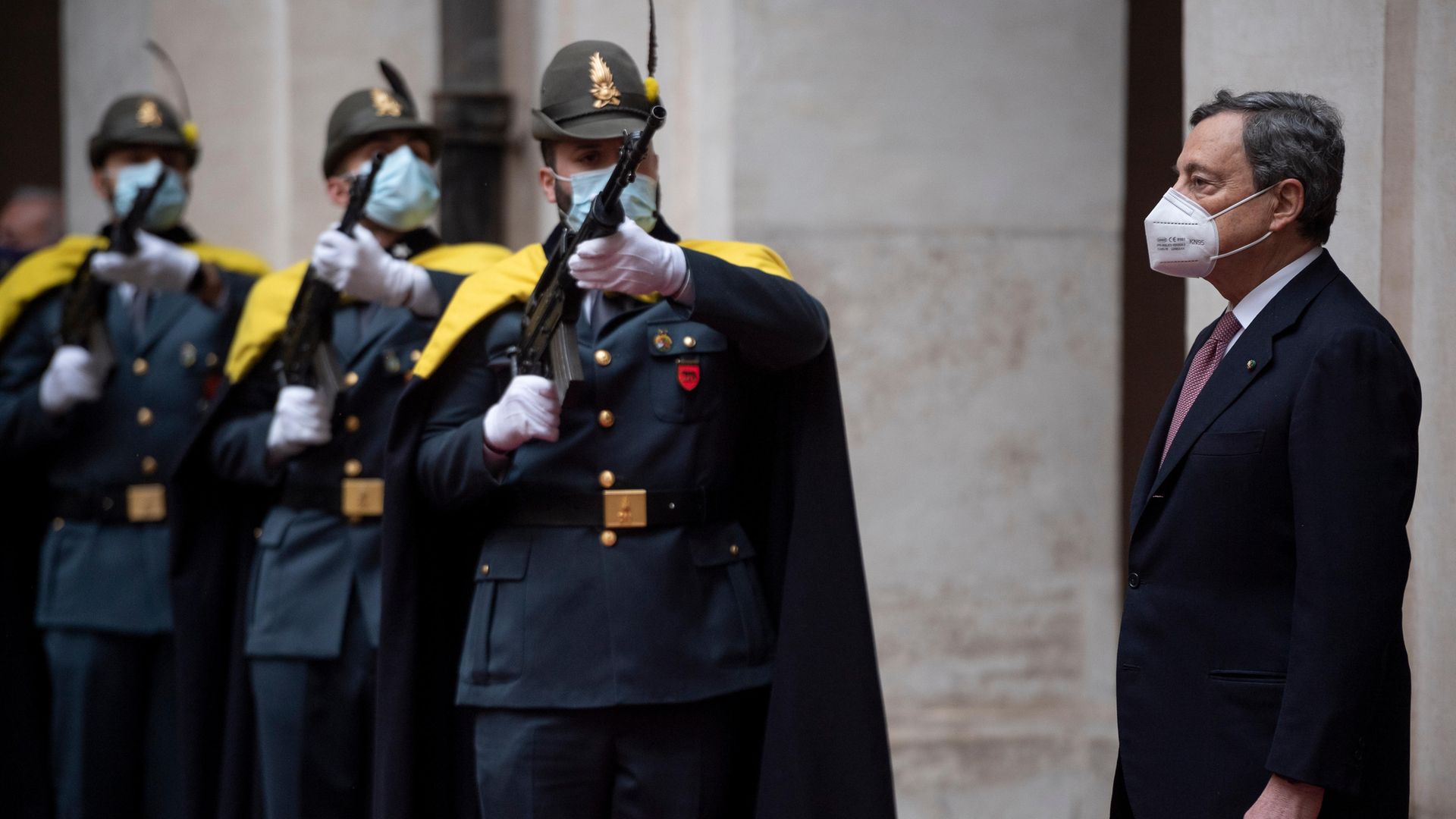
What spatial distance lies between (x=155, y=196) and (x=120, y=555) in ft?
3.90

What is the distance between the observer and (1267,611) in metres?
2.76

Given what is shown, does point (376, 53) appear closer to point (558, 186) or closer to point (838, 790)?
point (558, 186)

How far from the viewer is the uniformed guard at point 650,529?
353cm

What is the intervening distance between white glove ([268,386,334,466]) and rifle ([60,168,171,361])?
43.5 inches

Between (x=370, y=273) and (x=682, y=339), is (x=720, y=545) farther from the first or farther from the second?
(x=370, y=273)

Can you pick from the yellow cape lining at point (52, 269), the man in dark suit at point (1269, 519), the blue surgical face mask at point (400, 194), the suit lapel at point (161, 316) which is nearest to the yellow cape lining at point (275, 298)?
the blue surgical face mask at point (400, 194)

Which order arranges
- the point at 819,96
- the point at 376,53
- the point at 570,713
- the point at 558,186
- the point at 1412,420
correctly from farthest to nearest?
the point at 376,53 → the point at 819,96 → the point at 558,186 → the point at 570,713 → the point at 1412,420

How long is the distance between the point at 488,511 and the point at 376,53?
4634 mm

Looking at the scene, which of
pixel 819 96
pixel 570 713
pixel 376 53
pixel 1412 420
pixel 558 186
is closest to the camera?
pixel 1412 420

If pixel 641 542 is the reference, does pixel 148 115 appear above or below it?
above

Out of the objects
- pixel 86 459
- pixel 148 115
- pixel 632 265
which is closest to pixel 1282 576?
pixel 632 265

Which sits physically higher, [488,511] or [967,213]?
[967,213]

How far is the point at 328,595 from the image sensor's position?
4547 mm

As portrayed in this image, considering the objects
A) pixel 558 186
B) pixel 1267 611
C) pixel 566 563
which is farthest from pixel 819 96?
pixel 1267 611
